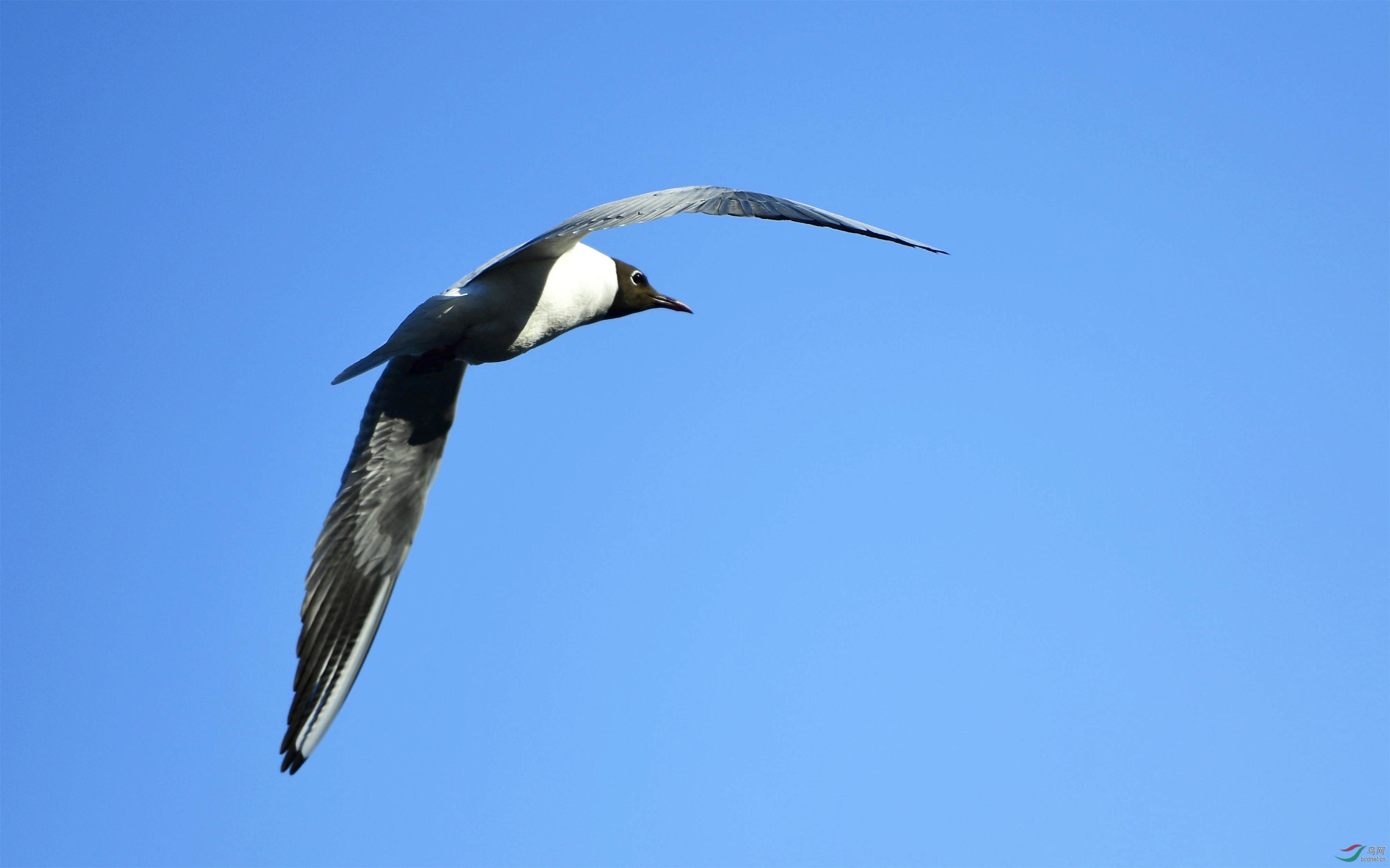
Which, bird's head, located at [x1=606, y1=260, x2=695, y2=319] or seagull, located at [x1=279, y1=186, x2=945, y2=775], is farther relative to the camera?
bird's head, located at [x1=606, y1=260, x2=695, y2=319]

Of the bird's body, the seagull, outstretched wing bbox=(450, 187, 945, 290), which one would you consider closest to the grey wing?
the seagull

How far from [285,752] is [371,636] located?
77cm

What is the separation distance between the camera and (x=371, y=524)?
603 cm

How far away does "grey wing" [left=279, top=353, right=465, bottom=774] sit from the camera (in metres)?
5.55

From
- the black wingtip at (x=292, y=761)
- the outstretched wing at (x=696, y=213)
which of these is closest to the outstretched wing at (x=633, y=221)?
the outstretched wing at (x=696, y=213)

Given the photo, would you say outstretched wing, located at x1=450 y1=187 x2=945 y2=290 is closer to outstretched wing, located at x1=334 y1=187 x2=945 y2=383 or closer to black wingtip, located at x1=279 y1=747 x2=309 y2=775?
outstretched wing, located at x1=334 y1=187 x2=945 y2=383

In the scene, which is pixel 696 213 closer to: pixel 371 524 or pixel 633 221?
pixel 633 221

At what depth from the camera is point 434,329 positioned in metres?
5.25

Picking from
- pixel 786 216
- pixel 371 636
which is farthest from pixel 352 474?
pixel 786 216

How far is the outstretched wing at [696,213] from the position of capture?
390cm

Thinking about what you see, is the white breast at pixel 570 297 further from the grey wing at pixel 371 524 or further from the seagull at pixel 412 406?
the grey wing at pixel 371 524

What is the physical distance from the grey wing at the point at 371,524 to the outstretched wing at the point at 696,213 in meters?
1.38

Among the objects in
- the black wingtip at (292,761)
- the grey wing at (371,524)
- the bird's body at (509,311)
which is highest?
the bird's body at (509,311)

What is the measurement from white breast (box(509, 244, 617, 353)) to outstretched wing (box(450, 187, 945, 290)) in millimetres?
578
